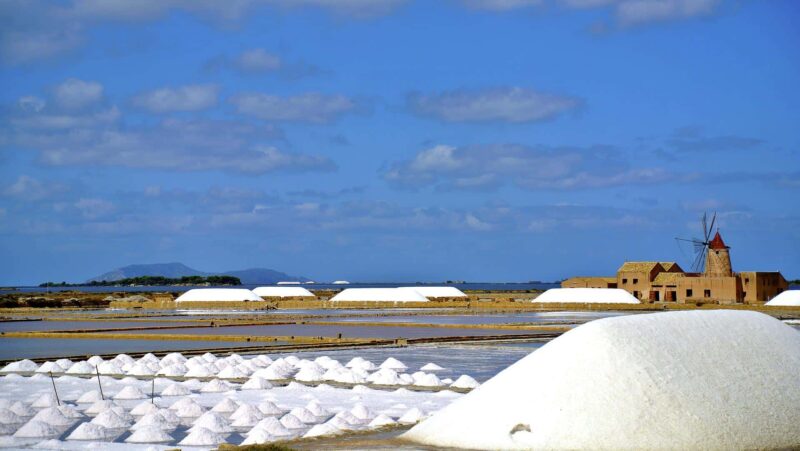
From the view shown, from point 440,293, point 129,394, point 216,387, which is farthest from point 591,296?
point 129,394

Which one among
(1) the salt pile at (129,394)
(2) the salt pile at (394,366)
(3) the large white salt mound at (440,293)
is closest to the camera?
(1) the salt pile at (129,394)

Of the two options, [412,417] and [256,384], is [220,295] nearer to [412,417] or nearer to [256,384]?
[256,384]

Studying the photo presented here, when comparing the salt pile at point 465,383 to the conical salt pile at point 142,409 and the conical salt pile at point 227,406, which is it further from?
the conical salt pile at point 142,409

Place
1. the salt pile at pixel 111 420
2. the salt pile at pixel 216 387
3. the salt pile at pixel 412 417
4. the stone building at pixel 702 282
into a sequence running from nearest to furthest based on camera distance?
1. the salt pile at pixel 412 417
2. the salt pile at pixel 111 420
3. the salt pile at pixel 216 387
4. the stone building at pixel 702 282

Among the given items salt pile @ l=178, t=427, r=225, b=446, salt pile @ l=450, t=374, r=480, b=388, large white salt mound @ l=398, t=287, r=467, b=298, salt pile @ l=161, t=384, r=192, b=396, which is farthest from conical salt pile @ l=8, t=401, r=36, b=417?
large white salt mound @ l=398, t=287, r=467, b=298

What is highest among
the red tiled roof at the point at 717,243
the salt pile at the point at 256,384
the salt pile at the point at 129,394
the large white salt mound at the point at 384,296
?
the red tiled roof at the point at 717,243

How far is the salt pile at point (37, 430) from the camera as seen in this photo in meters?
11.9

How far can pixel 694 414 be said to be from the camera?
931 cm

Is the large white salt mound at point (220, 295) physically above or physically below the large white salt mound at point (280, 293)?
below

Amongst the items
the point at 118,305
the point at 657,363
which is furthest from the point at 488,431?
the point at 118,305

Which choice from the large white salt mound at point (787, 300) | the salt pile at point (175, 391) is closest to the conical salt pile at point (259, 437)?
the salt pile at point (175, 391)

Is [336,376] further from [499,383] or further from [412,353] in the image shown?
[499,383]

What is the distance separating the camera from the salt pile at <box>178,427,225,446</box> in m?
11.1

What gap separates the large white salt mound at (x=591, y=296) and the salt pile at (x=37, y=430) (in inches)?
1707
